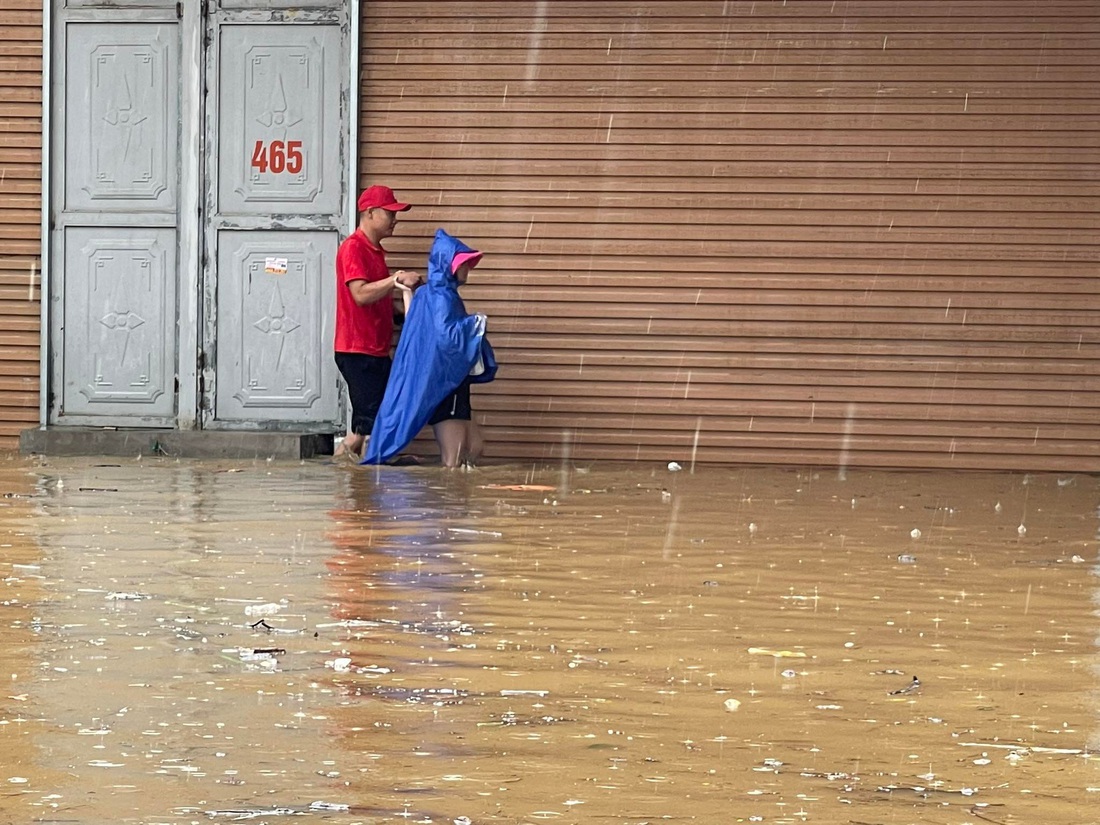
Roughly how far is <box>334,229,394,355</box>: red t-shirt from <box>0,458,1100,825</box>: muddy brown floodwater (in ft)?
10.7

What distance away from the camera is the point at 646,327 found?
12234 mm

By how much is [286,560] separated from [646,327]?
598 centimetres

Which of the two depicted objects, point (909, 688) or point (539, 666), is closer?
point (909, 688)

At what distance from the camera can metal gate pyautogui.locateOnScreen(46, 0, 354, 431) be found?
41.1 ft

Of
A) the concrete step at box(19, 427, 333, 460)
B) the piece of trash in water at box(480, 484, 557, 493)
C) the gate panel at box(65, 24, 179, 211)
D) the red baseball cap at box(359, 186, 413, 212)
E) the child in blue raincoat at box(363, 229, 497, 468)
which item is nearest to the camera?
the piece of trash in water at box(480, 484, 557, 493)

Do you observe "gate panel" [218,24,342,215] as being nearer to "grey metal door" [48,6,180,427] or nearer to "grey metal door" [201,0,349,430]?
"grey metal door" [201,0,349,430]

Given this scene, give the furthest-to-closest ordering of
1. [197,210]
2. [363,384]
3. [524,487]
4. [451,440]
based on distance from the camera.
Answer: [197,210]
[363,384]
[451,440]
[524,487]

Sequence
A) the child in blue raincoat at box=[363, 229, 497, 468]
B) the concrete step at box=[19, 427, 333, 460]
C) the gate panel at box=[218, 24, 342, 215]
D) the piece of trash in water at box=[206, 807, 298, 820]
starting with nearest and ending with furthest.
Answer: the piece of trash in water at box=[206, 807, 298, 820], the child in blue raincoat at box=[363, 229, 497, 468], the concrete step at box=[19, 427, 333, 460], the gate panel at box=[218, 24, 342, 215]

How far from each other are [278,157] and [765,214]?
3464 millimetres

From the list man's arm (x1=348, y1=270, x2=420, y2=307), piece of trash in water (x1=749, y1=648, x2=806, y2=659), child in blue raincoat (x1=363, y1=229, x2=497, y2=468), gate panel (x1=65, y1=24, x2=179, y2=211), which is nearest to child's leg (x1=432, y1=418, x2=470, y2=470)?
child in blue raincoat (x1=363, y1=229, x2=497, y2=468)

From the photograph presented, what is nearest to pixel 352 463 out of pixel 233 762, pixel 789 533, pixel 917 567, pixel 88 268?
pixel 88 268

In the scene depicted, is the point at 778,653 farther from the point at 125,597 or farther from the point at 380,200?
the point at 380,200

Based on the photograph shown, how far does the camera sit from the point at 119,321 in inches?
504

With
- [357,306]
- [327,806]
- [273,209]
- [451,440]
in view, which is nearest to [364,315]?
[357,306]
